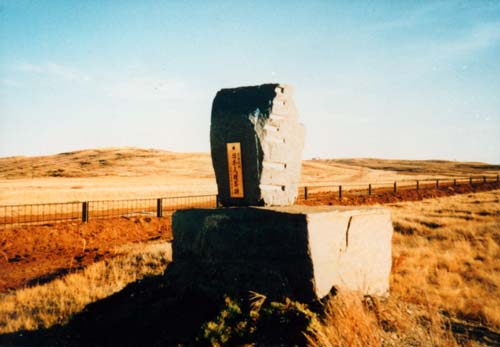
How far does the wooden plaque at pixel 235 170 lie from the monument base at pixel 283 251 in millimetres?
528

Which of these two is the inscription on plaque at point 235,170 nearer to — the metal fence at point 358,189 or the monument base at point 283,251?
the monument base at point 283,251

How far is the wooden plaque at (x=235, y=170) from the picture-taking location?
550cm

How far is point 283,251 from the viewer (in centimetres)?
454

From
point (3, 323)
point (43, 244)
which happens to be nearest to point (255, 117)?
point (3, 323)

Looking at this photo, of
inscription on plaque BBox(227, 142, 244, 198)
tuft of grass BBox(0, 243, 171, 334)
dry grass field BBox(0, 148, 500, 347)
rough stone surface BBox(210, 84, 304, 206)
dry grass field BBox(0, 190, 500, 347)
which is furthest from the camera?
tuft of grass BBox(0, 243, 171, 334)

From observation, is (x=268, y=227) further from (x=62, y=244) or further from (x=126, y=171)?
(x=126, y=171)

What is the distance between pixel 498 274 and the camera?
7.88 metres

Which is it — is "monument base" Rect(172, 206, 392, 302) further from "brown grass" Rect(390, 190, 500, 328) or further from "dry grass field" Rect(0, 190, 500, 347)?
"brown grass" Rect(390, 190, 500, 328)

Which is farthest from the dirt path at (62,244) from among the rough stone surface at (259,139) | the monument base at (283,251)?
the rough stone surface at (259,139)

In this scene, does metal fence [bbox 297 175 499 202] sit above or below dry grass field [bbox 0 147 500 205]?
below

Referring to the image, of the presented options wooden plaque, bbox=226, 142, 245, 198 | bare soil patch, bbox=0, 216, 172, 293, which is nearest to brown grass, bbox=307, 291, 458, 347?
wooden plaque, bbox=226, 142, 245, 198

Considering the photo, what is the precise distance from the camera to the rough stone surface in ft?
17.6

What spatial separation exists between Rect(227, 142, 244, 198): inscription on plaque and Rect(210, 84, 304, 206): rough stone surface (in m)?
0.05

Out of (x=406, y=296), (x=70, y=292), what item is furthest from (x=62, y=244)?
(x=406, y=296)
